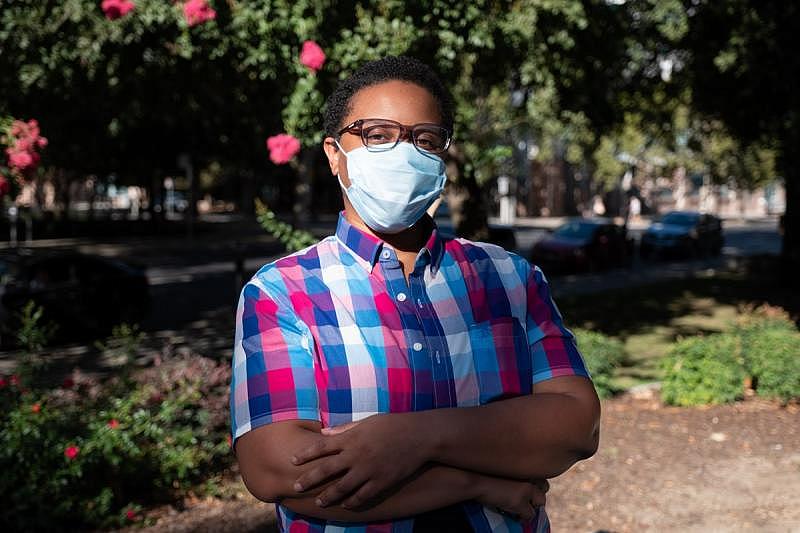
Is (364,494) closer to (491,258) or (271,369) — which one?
(271,369)

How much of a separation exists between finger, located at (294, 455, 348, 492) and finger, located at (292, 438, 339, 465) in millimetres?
13

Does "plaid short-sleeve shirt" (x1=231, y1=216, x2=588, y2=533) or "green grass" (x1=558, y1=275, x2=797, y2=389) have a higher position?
"plaid short-sleeve shirt" (x1=231, y1=216, x2=588, y2=533)

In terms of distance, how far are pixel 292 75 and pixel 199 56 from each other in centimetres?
190

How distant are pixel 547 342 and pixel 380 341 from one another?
0.41 m

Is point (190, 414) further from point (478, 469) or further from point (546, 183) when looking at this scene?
point (546, 183)

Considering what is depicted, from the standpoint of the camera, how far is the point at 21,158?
5730 millimetres

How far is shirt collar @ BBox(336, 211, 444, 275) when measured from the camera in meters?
1.71

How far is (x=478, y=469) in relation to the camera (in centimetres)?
156

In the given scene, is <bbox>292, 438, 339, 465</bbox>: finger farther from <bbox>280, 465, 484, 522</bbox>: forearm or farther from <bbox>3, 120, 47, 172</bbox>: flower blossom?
<bbox>3, 120, 47, 172</bbox>: flower blossom

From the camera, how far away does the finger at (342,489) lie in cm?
147

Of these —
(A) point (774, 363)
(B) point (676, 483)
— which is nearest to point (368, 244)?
(B) point (676, 483)

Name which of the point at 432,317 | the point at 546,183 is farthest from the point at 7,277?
the point at 546,183

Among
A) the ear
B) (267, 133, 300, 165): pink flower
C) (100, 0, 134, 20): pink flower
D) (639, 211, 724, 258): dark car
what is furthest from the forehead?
(639, 211, 724, 258): dark car

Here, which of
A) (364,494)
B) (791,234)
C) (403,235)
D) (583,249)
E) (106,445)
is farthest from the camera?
(583,249)
